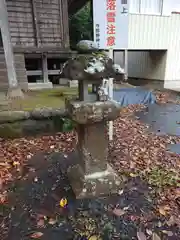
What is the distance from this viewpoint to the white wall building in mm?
8820

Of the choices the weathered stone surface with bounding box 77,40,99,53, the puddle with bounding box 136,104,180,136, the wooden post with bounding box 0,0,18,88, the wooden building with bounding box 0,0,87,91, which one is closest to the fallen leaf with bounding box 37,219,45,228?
the weathered stone surface with bounding box 77,40,99,53

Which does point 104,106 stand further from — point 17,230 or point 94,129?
point 17,230

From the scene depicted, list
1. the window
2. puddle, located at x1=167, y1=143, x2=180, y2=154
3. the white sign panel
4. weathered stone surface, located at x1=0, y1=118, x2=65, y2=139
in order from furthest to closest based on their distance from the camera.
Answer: the window, weathered stone surface, located at x1=0, y1=118, x2=65, y2=139, puddle, located at x1=167, y1=143, x2=180, y2=154, the white sign panel

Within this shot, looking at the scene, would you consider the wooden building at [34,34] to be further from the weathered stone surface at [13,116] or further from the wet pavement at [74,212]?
the wet pavement at [74,212]

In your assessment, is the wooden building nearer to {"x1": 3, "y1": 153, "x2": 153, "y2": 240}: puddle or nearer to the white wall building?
the white wall building

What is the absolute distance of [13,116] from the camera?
3.96 metres

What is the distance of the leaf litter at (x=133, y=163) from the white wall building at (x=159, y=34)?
589 centimetres

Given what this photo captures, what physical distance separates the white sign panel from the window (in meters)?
6.46

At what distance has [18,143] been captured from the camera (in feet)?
12.6

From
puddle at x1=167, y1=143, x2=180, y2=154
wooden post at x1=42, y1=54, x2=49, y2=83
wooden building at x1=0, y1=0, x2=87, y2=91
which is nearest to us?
Result: puddle at x1=167, y1=143, x2=180, y2=154

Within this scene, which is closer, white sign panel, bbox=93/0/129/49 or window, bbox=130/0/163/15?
white sign panel, bbox=93/0/129/49

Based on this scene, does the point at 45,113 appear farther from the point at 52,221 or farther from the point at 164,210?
the point at 164,210

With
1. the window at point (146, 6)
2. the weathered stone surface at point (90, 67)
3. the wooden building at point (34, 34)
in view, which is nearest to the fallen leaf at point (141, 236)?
the weathered stone surface at point (90, 67)

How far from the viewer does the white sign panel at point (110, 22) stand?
309 centimetres
